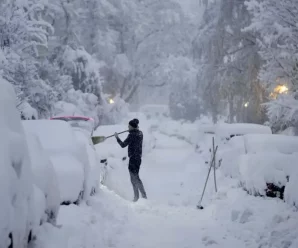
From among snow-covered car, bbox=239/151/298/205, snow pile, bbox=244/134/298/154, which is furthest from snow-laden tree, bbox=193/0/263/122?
snow-covered car, bbox=239/151/298/205

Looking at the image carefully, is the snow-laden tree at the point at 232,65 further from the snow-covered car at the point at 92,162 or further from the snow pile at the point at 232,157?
the snow-covered car at the point at 92,162

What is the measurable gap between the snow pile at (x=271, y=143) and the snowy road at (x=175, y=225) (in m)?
1.31

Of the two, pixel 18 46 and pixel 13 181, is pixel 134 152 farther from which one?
pixel 13 181

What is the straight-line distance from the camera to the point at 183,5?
28641mm

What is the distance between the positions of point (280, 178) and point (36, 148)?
13.3ft

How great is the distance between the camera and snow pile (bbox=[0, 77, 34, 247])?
84.8 inches

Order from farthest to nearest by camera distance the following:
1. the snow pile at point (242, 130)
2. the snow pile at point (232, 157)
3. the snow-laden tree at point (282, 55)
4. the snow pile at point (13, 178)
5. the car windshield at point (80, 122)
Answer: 1. the snow pile at point (242, 130)
2. the car windshield at point (80, 122)
3. the snow-laden tree at point (282, 55)
4. the snow pile at point (232, 157)
5. the snow pile at point (13, 178)

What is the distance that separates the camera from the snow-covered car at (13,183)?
7.09 ft

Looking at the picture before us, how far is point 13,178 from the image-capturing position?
7.64ft

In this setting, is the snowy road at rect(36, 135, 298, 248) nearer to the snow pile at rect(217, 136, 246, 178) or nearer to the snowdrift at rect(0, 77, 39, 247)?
the snowdrift at rect(0, 77, 39, 247)

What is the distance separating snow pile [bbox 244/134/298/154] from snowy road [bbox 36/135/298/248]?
4.29 ft

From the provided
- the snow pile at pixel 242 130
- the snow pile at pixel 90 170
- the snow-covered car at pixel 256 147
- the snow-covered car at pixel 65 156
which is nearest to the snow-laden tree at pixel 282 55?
the snow pile at pixel 242 130

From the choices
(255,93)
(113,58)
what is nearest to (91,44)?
(113,58)

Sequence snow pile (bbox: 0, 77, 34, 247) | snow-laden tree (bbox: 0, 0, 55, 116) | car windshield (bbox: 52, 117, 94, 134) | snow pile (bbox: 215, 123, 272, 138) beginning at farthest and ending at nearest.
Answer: snow pile (bbox: 215, 123, 272, 138) < car windshield (bbox: 52, 117, 94, 134) < snow-laden tree (bbox: 0, 0, 55, 116) < snow pile (bbox: 0, 77, 34, 247)
